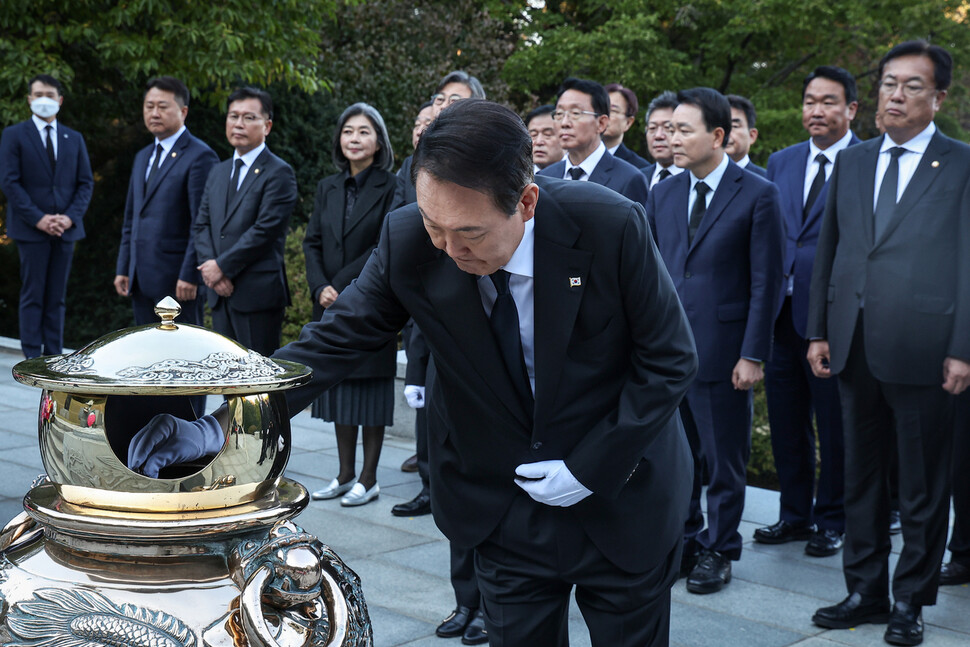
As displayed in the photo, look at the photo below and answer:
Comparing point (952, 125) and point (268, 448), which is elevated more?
point (952, 125)

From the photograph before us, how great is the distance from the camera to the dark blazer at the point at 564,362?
2412 millimetres

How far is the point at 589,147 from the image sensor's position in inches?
228

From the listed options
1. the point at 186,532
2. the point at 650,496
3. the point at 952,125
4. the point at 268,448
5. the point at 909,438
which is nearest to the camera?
the point at 186,532

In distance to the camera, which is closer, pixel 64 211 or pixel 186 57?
pixel 64 211

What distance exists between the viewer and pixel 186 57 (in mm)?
13156

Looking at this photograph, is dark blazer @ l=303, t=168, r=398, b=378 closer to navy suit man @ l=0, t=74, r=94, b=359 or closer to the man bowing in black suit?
the man bowing in black suit

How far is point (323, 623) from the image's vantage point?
207 cm

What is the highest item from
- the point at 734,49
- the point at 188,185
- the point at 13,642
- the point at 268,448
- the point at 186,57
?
the point at 734,49

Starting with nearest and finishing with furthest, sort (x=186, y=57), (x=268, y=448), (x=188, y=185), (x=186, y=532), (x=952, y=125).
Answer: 1. (x=186, y=532)
2. (x=268, y=448)
3. (x=188, y=185)
4. (x=186, y=57)
5. (x=952, y=125)

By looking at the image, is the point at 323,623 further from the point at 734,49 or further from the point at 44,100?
the point at 734,49

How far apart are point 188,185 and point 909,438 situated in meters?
5.32

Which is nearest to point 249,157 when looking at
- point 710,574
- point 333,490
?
point 333,490

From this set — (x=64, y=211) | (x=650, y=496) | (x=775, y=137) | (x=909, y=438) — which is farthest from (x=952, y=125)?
(x=650, y=496)

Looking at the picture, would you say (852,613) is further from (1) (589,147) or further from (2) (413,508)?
(1) (589,147)
